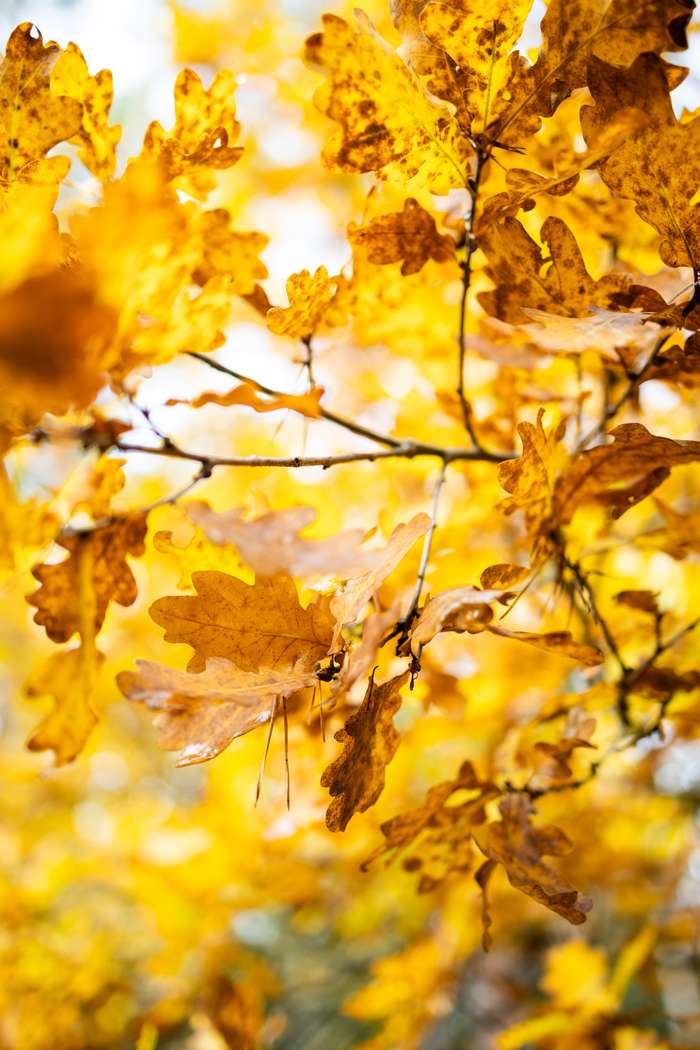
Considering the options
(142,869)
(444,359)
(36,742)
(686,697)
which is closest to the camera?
(36,742)

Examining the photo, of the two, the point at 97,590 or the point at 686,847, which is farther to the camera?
the point at 686,847

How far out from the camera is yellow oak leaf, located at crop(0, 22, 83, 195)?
25.9 inches

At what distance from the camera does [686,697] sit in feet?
4.78

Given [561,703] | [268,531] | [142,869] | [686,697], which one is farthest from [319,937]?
[268,531]

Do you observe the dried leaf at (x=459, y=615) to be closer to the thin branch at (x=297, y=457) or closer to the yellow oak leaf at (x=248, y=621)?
the yellow oak leaf at (x=248, y=621)

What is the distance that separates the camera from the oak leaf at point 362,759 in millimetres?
575

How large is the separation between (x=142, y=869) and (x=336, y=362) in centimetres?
143

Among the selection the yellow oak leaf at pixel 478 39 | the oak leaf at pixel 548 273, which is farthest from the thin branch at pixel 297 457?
the yellow oak leaf at pixel 478 39

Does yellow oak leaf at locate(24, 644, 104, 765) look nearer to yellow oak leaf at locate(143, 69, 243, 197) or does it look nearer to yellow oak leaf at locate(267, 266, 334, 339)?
yellow oak leaf at locate(267, 266, 334, 339)

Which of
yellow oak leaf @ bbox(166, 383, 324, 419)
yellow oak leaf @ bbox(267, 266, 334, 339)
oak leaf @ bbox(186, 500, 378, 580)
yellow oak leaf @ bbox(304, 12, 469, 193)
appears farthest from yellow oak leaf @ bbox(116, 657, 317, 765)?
yellow oak leaf @ bbox(304, 12, 469, 193)

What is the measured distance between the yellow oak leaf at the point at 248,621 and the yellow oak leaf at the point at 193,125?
401 mm

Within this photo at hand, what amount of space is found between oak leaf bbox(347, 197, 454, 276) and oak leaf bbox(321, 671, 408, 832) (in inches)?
17.1

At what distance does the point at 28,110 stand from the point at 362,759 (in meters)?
0.64

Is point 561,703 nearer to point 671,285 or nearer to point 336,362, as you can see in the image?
point 671,285
